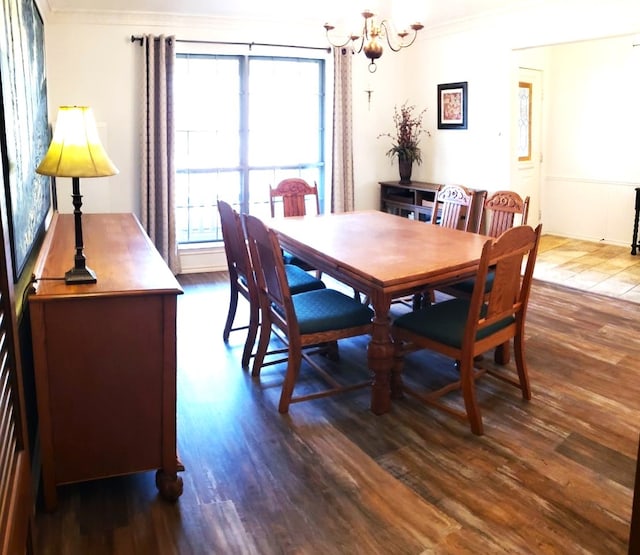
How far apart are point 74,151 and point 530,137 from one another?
6.15 meters

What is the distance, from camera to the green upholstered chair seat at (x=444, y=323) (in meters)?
2.88

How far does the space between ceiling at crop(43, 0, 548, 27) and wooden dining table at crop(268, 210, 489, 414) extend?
247 centimetres

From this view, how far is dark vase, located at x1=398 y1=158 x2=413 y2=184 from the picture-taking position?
21.2ft

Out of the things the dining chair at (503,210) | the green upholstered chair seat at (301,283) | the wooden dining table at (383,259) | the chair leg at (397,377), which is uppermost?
the dining chair at (503,210)

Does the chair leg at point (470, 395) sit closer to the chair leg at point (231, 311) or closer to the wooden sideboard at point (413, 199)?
the chair leg at point (231, 311)

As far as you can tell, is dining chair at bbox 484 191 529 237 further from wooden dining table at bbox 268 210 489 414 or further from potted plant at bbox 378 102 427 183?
potted plant at bbox 378 102 427 183

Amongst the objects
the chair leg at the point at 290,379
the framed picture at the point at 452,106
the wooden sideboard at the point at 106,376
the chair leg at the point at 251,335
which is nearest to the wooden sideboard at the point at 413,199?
the framed picture at the point at 452,106

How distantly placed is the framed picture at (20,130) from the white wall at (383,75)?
6.79 ft

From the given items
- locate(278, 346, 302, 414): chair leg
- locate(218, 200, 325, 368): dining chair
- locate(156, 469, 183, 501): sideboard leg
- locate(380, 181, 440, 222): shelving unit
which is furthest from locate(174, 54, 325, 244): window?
locate(156, 469, 183, 501): sideboard leg

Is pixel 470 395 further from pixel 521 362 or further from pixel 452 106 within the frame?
pixel 452 106

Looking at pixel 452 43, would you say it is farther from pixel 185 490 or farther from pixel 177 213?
pixel 185 490

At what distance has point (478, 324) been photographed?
278 cm

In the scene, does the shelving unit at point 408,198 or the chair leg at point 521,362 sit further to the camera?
the shelving unit at point 408,198

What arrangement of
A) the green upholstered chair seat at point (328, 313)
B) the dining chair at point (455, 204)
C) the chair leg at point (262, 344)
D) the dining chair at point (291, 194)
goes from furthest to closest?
1. the dining chair at point (291, 194)
2. the dining chair at point (455, 204)
3. the chair leg at point (262, 344)
4. the green upholstered chair seat at point (328, 313)
